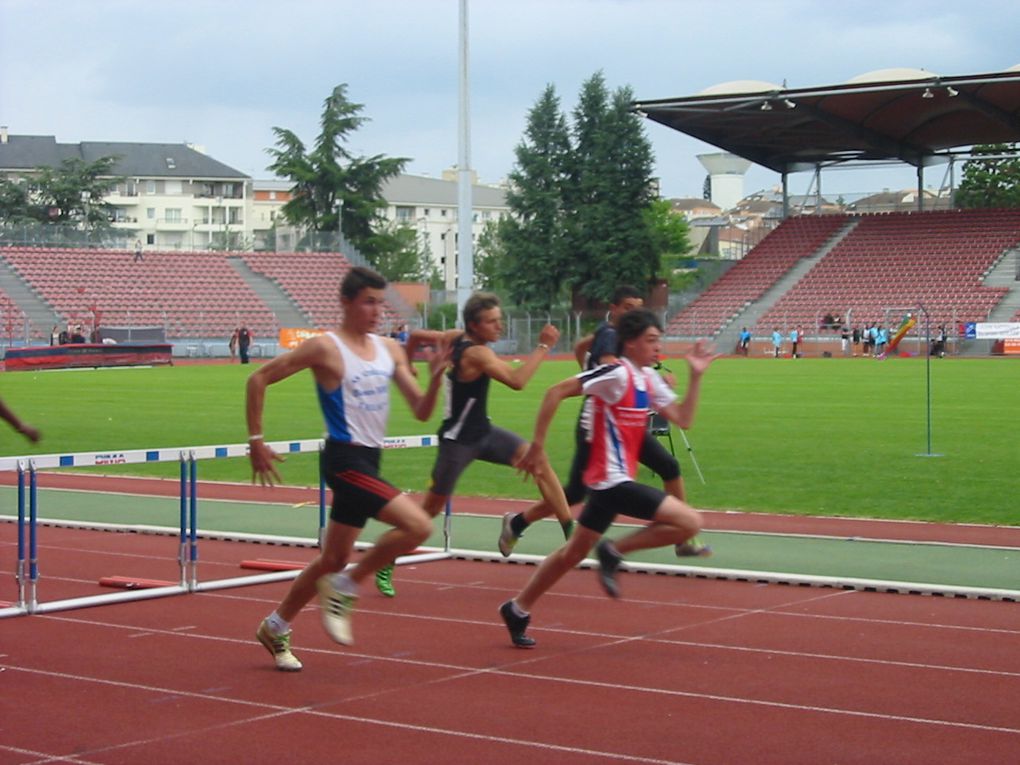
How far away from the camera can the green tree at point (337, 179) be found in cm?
8525

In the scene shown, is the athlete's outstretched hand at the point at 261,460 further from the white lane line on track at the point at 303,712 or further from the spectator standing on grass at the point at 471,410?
the spectator standing on grass at the point at 471,410

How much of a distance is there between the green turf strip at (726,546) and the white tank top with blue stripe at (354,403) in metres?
4.37

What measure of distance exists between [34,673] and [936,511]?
942cm

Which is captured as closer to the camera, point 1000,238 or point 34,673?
point 34,673

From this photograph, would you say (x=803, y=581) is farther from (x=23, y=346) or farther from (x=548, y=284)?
(x=548, y=284)

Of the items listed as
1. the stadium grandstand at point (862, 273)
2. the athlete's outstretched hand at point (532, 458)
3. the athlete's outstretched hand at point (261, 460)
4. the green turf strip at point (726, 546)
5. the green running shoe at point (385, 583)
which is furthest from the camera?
the stadium grandstand at point (862, 273)

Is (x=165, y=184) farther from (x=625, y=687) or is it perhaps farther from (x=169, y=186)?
(x=625, y=687)

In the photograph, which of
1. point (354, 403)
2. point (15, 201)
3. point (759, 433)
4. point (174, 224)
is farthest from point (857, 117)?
point (174, 224)

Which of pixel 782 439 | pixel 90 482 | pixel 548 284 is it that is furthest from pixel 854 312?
pixel 90 482

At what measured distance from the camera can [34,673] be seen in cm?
740

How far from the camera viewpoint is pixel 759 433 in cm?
2311

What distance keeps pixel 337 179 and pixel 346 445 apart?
261 feet

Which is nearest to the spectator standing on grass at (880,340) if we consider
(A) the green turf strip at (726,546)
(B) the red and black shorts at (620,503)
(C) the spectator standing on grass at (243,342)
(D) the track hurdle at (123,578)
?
(C) the spectator standing on grass at (243,342)

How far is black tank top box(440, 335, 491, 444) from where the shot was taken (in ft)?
31.3
